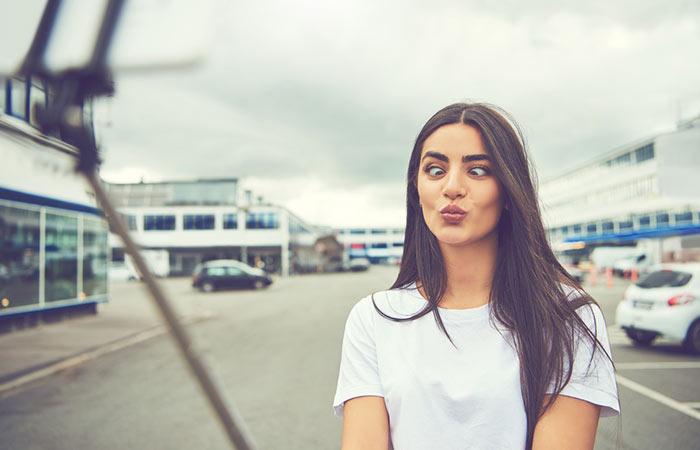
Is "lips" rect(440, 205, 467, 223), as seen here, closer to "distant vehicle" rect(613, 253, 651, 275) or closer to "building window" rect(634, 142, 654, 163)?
"distant vehicle" rect(613, 253, 651, 275)

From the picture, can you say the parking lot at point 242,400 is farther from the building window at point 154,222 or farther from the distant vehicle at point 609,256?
the distant vehicle at point 609,256

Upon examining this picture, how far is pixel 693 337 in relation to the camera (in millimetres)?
8445

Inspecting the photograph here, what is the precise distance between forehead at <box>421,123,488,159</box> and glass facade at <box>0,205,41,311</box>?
12.3 metres

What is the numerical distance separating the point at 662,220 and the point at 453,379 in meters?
56.3

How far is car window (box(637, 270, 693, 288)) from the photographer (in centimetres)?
877

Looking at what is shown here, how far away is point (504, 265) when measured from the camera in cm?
149

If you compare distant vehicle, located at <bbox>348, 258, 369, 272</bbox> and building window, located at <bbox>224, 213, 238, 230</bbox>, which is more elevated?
building window, located at <bbox>224, 213, 238, 230</bbox>

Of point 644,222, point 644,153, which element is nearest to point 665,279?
point 644,153

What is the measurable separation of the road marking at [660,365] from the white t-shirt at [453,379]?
7106mm

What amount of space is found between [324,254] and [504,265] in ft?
198

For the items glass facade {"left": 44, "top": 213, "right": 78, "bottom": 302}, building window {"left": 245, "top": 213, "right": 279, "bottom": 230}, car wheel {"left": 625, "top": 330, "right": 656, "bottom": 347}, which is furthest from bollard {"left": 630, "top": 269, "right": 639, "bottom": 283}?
building window {"left": 245, "top": 213, "right": 279, "bottom": 230}

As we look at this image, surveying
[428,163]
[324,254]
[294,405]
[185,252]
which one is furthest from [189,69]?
[324,254]

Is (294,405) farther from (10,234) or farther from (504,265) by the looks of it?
(10,234)

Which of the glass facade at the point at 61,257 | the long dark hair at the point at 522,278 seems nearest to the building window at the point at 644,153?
the glass facade at the point at 61,257
